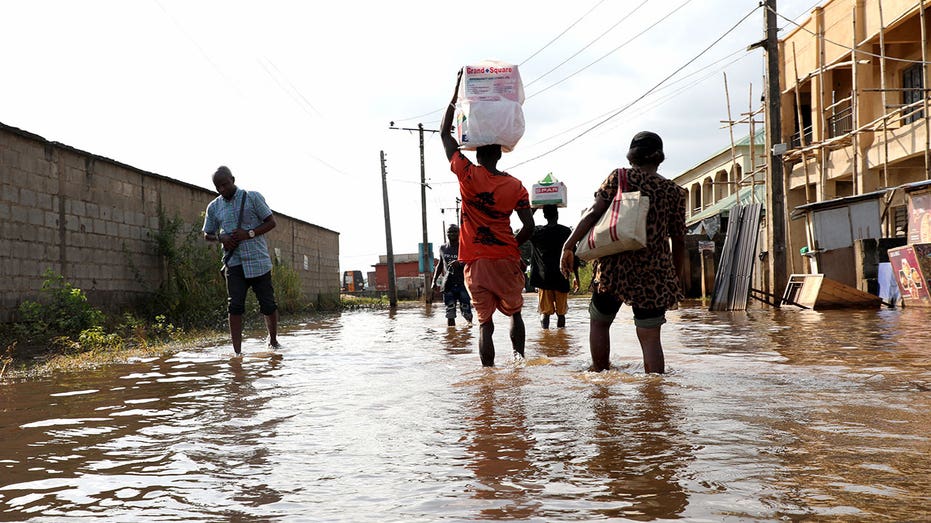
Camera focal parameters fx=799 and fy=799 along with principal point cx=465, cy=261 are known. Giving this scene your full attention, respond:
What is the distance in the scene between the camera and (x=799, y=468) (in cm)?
238

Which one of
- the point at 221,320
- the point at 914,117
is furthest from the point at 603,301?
the point at 914,117

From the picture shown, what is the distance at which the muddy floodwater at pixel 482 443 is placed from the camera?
7.02 ft

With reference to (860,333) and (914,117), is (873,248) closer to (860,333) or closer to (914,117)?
(914,117)

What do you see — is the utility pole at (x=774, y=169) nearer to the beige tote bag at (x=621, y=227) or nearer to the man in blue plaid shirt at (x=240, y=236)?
the man in blue plaid shirt at (x=240, y=236)

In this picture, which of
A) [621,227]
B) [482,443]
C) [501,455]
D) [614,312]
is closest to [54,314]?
[614,312]

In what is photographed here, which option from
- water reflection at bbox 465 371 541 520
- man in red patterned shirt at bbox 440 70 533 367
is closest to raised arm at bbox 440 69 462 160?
man in red patterned shirt at bbox 440 70 533 367

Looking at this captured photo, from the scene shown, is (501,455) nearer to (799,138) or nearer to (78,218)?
(78,218)

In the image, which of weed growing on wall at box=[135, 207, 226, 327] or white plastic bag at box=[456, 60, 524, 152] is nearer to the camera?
white plastic bag at box=[456, 60, 524, 152]

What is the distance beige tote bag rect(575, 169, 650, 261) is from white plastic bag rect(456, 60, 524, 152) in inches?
37.1

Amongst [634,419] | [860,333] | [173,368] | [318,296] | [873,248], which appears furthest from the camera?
[318,296]

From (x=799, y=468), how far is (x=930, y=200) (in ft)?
41.8

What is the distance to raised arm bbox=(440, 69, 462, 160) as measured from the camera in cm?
530

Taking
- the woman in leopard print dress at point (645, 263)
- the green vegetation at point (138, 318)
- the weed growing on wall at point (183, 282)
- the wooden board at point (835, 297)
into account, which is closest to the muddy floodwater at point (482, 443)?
the woman in leopard print dress at point (645, 263)

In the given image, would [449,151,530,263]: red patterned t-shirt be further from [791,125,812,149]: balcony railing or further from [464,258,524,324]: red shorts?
[791,125,812,149]: balcony railing
